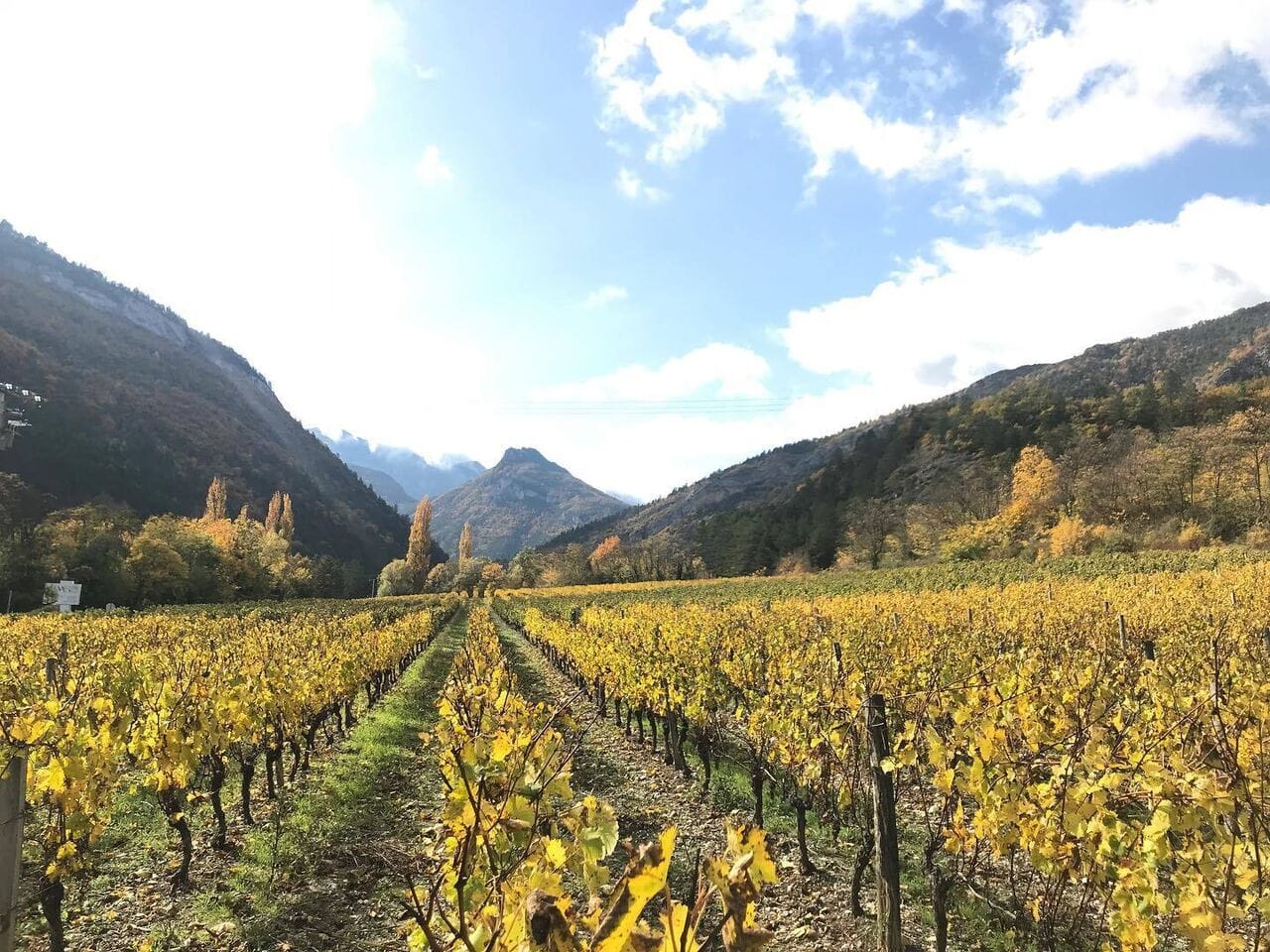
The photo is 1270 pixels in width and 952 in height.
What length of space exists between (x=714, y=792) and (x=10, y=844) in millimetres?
6689

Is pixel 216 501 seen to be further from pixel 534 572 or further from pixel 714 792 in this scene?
pixel 714 792

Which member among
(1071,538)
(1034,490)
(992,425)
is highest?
(992,425)

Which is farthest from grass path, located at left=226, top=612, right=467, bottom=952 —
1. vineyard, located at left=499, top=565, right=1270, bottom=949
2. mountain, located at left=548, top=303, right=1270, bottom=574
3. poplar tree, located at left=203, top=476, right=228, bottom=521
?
poplar tree, located at left=203, top=476, right=228, bottom=521

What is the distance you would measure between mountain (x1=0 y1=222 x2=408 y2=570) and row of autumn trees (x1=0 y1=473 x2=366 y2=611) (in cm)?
2050

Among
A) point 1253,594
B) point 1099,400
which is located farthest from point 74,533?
point 1099,400

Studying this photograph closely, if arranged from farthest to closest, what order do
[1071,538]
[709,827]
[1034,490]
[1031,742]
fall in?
[1034,490] < [1071,538] < [709,827] < [1031,742]

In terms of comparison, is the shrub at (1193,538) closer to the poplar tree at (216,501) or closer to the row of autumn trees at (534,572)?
the row of autumn trees at (534,572)

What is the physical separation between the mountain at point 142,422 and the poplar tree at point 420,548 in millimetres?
9697

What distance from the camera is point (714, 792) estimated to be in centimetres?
791

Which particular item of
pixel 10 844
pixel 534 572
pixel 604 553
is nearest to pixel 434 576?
pixel 534 572

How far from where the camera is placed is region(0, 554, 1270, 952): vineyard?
2174 mm

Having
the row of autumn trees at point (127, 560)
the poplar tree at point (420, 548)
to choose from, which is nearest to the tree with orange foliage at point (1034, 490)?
the row of autumn trees at point (127, 560)

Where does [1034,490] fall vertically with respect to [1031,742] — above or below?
above

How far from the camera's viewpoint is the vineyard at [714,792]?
217 cm
